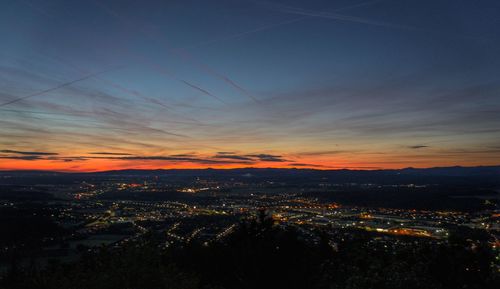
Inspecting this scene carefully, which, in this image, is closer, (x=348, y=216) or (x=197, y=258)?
(x=197, y=258)

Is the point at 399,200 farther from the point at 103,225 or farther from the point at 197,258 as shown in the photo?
the point at 197,258

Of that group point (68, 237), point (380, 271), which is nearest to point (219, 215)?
point (68, 237)

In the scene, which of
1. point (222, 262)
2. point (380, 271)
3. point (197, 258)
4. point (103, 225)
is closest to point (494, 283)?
point (380, 271)

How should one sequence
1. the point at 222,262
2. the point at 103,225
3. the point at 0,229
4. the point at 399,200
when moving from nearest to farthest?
the point at 222,262, the point at 0,229, the point at 103,225, the point at 399,200

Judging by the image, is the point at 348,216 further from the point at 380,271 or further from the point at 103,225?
the point at 380,271

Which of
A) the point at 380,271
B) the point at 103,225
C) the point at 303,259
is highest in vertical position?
the point at 380,271

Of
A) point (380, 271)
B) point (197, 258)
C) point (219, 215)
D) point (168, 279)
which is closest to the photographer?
point (168, 279)

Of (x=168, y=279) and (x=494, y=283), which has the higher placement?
(x=168, y=279)
